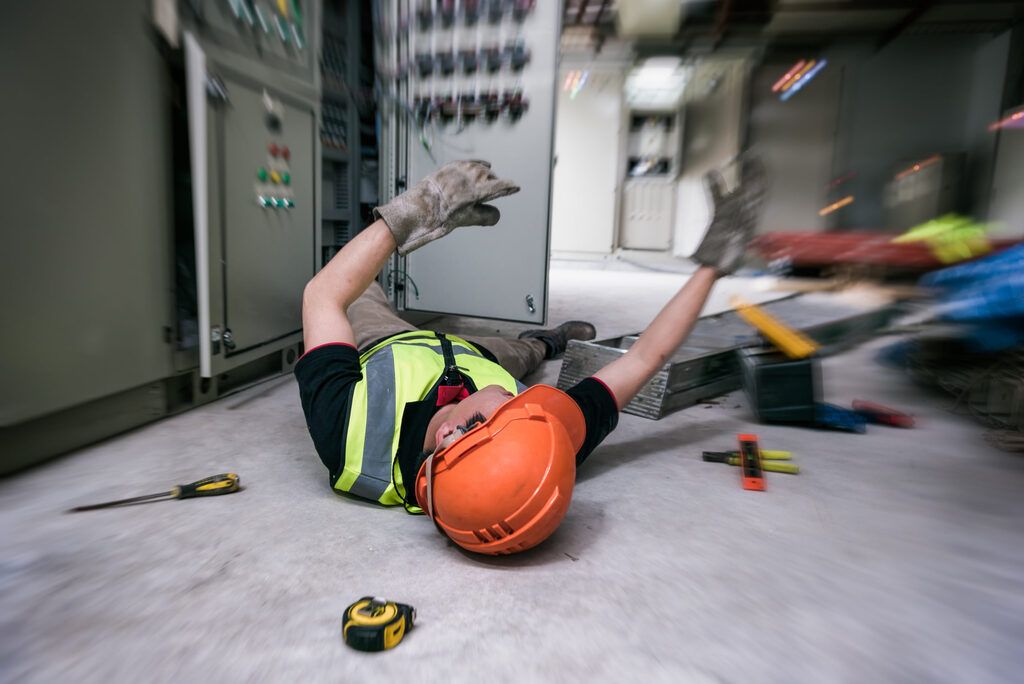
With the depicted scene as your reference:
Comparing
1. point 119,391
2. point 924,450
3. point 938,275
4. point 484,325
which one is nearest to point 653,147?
point 484,325

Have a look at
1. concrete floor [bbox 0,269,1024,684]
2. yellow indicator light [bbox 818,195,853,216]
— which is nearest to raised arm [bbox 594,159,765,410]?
concrete floor [bbox 0,269,1024,684]

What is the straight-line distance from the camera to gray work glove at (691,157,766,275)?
1.67 meters

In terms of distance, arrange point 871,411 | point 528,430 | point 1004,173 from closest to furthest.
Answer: point 528,430
point 871,411
point 1004,173

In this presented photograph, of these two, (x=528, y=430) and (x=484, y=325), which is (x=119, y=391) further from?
(x=484, y=325)

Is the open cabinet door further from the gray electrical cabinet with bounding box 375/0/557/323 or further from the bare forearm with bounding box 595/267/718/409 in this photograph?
the bare forearm with bounding box 595/267/718/409

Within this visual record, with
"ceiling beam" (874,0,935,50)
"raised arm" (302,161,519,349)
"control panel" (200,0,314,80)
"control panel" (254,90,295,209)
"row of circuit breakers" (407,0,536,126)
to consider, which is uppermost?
"ceiling beam" (874,0,935,50)

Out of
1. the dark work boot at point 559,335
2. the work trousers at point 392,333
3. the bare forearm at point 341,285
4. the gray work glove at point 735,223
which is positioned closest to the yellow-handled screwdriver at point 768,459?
the gray work glove at point 735,223

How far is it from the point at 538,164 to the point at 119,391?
6.90 ft

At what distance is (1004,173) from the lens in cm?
668

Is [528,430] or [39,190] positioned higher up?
[39,190]

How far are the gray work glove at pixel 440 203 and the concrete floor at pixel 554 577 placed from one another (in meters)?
0.68

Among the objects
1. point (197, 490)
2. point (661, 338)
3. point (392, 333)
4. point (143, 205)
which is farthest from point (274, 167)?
point (661, 338)

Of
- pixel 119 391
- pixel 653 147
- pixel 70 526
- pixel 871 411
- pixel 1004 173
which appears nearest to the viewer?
pixel 70 526

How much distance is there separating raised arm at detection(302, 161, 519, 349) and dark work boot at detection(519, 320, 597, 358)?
107 centimetres
